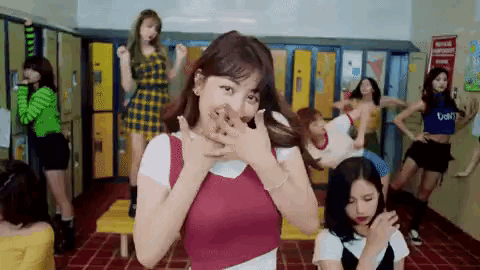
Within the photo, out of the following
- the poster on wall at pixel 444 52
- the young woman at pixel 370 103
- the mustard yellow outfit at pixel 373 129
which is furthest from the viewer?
the mustard yellow outfit at pixel 373 129

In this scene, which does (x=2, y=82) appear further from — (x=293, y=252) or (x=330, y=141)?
(x=293, y=252)

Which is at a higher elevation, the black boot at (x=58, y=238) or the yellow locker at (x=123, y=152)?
the yellow locker at (x=123, y=152)

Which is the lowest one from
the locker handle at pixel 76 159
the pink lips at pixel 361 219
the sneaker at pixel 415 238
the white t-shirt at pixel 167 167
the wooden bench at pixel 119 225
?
the sneaker at pixel 415 238

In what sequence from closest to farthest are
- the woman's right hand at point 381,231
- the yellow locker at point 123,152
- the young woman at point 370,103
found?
the woman's right hand at point 381,231
the young woman at point 370,103
the yellow locker at point 123,152

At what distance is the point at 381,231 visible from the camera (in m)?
1.48

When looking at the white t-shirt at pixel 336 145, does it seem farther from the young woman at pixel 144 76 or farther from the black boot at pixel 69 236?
the black boot at pixel 69 236

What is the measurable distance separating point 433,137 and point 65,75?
10.6 ft

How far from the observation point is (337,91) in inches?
219

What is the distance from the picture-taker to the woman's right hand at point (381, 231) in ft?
4.79

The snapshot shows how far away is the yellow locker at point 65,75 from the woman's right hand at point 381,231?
3560 mm

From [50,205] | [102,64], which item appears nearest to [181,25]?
[102,64]

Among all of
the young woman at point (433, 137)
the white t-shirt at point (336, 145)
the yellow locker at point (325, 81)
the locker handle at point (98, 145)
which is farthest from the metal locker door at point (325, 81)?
the white t-shirt at point (336, 145)

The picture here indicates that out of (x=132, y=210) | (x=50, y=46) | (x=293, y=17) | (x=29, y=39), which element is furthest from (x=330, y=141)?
(x=293, y=17)

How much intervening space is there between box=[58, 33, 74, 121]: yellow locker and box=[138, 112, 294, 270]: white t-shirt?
366 cm
